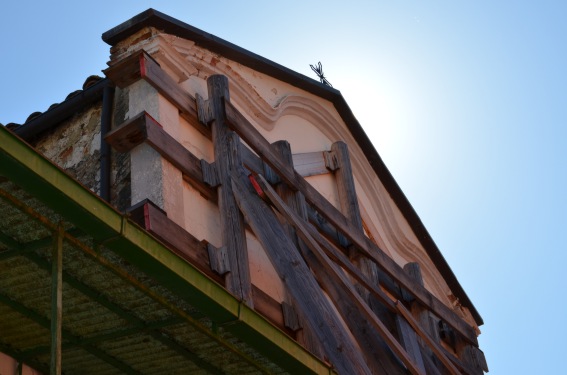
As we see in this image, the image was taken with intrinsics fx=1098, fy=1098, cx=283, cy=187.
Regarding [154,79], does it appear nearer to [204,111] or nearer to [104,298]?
Result: [204,111]

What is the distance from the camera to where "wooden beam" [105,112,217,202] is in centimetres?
771

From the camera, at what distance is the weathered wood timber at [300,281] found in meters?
6.89

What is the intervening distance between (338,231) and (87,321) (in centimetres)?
400

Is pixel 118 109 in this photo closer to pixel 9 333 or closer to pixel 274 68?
pixel 274 68

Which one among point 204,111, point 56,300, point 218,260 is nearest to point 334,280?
point 218,260

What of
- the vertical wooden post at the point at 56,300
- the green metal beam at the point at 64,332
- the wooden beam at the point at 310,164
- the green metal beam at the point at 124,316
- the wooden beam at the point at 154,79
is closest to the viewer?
the vertical wooden post at the point at 56,300

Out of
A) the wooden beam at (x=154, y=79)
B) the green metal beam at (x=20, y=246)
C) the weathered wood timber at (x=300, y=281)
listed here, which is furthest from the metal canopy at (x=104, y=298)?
the wooden beam at (x=154, y=79)

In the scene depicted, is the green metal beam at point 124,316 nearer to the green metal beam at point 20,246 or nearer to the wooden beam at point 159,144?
the green metal beam at point 20,246

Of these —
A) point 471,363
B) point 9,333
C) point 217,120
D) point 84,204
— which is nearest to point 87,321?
point 9,333

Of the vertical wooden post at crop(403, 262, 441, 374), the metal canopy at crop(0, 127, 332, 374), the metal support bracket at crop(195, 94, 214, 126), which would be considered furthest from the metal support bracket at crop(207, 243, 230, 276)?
the vertical wooden post at crop(403, 262, 441, 374)

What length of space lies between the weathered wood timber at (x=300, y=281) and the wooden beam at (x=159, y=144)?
261 mm

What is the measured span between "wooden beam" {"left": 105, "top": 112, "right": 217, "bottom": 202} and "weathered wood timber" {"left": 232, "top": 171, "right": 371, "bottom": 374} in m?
0.26

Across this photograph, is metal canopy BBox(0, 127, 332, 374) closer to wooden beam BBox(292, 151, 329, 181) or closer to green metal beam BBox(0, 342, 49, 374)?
green metal beam BBox(0, 342, 49, 374)

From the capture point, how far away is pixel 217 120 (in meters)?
8.34
